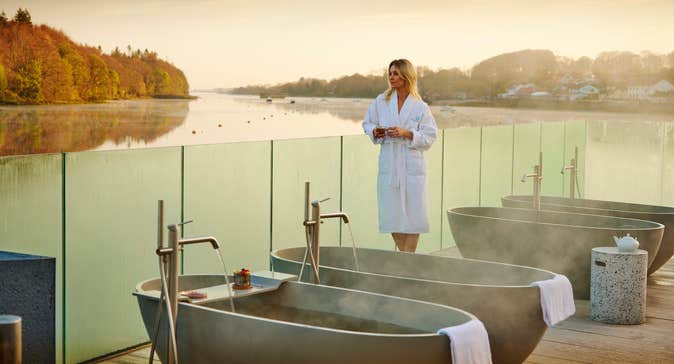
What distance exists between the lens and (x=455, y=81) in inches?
734

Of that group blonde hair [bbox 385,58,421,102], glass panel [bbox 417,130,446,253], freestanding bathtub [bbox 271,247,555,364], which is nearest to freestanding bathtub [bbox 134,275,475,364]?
freestanding bathtub [bbox 271,247,555,364]

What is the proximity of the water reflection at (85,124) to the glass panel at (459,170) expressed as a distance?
1085cm

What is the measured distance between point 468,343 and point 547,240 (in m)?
2.31

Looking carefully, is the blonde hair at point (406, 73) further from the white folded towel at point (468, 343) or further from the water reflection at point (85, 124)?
the water reflection at point (85, 124)

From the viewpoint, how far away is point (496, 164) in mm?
7160

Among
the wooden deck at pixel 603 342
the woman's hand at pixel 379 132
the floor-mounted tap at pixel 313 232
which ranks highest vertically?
the woman's hand at pixel 379 132

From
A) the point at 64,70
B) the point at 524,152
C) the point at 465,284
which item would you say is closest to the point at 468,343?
the point at 465,284

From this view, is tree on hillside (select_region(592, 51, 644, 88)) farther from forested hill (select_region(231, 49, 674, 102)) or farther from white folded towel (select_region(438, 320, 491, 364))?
white folded towel (select_region(438, 320, 491, 364))

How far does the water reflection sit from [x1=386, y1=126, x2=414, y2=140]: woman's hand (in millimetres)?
12370

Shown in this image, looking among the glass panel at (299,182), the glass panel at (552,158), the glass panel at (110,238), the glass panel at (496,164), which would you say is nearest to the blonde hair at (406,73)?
the glass panel at (299,182)

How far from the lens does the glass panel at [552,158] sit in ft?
25.0

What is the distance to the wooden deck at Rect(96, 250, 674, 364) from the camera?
3787 mm

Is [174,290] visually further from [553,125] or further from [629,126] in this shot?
[629,126]

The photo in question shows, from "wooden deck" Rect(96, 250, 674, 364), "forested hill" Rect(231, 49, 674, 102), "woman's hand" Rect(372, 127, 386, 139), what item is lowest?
"wooden deck" Rect(96, 250, 674, 364)
